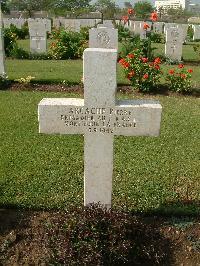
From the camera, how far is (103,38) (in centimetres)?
1293

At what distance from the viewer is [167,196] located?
4.88 m

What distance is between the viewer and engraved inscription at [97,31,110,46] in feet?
42.3

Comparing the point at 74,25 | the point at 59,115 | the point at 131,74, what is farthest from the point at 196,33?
the point at 59,115

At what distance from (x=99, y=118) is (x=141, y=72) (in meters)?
6.93

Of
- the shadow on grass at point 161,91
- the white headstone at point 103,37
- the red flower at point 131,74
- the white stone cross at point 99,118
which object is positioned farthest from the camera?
the white headstone at point 103,37

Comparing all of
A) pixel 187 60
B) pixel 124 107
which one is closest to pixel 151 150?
pixel 124 107

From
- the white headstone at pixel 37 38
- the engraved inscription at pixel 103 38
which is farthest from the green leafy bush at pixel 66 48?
the engraved inscription at pixel 103 38

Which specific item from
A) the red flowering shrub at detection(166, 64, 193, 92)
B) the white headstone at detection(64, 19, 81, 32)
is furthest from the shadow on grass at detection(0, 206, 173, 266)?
the white headstone at detection(64, 19, 81, 32)

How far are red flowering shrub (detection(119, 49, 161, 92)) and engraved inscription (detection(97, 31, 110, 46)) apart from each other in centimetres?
258

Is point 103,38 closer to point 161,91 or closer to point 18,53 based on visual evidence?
point 161,91

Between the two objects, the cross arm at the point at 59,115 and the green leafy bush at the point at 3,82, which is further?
the green leafy bush at the point at 3,82

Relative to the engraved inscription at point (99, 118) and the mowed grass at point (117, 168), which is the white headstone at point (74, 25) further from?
the engraved inscription at point (99, 118)

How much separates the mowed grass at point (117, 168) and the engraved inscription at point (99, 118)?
1233 mm

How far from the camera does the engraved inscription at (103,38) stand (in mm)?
12883
